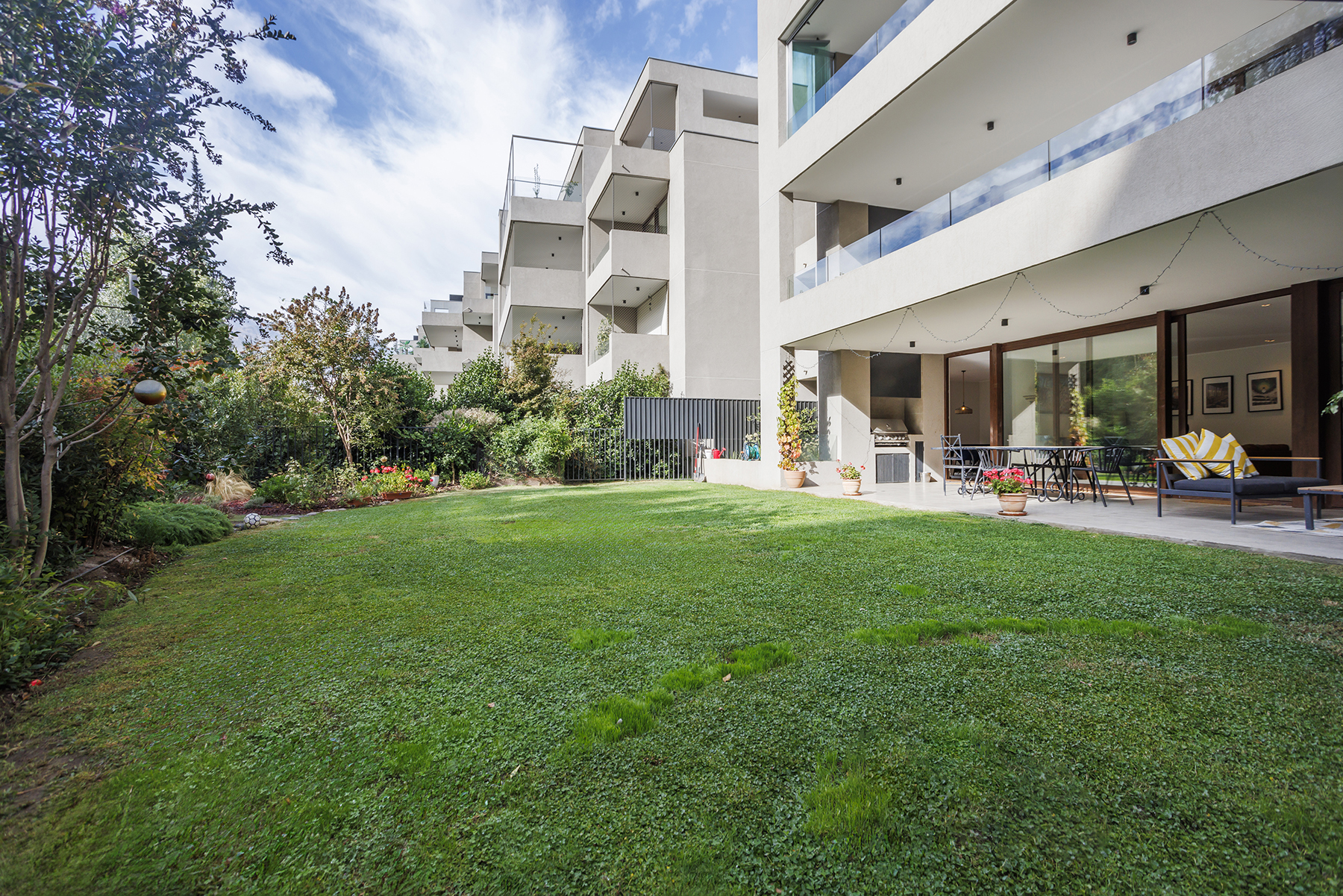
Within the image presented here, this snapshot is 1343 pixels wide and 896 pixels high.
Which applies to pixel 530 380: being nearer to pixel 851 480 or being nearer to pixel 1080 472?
pixel 851 480

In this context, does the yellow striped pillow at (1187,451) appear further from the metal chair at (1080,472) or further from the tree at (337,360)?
the tree at (337,360)

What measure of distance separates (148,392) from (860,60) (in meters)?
11.0

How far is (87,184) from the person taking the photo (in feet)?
11.2

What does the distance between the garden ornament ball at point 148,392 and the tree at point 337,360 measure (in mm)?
8383

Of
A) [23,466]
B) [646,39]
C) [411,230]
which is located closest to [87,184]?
[23,466]

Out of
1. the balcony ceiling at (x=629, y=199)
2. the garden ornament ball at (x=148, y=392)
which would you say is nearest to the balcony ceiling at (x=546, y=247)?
the balcony ceiling at (x=629, y=199)

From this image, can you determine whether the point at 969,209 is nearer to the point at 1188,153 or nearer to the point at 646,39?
the point at 1188,153

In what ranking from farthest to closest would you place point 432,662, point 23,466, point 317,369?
1. point 317,369
2. point 23,466
3. point 432,662

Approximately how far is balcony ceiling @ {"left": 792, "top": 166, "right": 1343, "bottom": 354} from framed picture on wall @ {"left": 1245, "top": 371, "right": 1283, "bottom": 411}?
605mm

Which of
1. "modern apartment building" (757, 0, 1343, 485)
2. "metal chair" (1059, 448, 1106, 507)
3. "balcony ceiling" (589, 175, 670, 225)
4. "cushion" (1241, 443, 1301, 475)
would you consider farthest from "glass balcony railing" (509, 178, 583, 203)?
"cushion" (1241, 443, 1301, 475)

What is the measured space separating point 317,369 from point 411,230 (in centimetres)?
2231

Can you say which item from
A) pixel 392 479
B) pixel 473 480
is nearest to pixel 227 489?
pixel 392 479

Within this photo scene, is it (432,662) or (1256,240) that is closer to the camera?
(432,662)

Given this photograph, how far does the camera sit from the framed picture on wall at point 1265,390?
8.87 metres
